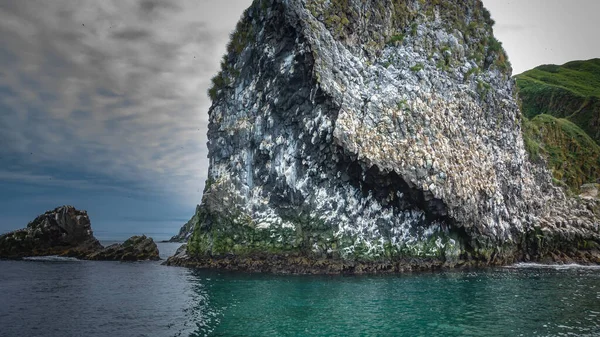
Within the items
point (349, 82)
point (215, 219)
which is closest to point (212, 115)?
point (215, 219)

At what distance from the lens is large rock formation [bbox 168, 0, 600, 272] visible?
145 feet

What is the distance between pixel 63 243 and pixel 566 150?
10096cm

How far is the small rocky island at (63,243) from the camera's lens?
209 ft

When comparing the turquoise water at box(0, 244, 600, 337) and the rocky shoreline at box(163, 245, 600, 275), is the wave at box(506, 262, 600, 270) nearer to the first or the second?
the rocky shoreline at box(163, 245, 600, 275)

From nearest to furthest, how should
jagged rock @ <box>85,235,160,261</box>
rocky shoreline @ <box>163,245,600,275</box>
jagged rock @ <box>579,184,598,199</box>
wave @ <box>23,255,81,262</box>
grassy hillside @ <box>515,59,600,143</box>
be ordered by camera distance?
1. rocky shoreline @ <box>163,245,600,275</box>
2. wave @ <box>23,255,81,262</box>
3. jagged rock @ <box>85,235,160,261</box>
4. jagged rock @ <box>579,184,598,199</box>
5. grassy hillside @ <box>515,59,600,143</box>

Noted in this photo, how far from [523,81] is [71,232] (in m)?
139

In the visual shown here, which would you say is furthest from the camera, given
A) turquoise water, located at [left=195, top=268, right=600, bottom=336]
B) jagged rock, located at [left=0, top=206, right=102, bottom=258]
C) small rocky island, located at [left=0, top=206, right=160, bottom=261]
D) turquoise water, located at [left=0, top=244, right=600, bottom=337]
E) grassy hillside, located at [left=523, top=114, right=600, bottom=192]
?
grassy hillside, located at [left=523, top=114, right=600, bottom=192]

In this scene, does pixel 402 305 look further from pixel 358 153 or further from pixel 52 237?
pixel 52 237

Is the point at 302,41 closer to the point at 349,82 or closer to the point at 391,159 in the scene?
the point at 349,82

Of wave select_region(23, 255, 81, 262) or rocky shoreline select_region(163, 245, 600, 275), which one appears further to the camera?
wave select_region(23, 255, 81, 262)

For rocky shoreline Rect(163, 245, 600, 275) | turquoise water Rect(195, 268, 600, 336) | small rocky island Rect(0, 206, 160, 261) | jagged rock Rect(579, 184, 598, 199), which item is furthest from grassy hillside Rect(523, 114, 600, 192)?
small rocky island Rect(0, 206, 160, 261)

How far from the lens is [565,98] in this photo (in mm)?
Answer: 113500

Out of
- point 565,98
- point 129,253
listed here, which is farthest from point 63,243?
point 565,98

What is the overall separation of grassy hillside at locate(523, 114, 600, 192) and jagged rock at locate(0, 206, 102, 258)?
267ft
